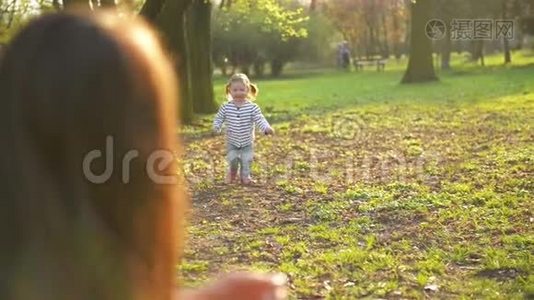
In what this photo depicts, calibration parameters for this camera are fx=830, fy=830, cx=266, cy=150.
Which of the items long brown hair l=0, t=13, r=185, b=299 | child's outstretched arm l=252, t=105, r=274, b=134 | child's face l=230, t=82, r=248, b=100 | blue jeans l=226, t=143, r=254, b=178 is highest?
long brown hair l=0, t=13, r=185, b=299

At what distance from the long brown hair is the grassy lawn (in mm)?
3586

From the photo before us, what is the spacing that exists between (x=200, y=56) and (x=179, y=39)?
11.3 ft

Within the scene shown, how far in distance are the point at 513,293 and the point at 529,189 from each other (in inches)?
144

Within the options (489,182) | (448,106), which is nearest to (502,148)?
(489,182)

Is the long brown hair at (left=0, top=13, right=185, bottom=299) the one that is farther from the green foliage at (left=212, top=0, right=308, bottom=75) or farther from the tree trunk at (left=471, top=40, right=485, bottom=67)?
the green foliage at (left=212, top=0, right=308, bottom=75)

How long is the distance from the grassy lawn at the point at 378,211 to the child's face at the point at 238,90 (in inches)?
39.3

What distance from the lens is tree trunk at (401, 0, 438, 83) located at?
99.8ft

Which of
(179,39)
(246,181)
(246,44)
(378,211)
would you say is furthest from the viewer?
(246,44)

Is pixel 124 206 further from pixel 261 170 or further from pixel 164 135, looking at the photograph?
pixel 261 170

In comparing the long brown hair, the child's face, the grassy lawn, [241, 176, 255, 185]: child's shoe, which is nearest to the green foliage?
the grassy lawn

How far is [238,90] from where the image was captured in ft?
31.9

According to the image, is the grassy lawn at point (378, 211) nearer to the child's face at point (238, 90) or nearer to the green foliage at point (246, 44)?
the child's face at point (238, 90)

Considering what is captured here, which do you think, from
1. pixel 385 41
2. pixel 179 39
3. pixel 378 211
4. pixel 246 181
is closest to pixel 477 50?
pixel 385 41

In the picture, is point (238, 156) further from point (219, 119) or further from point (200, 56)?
point (200, 56)
